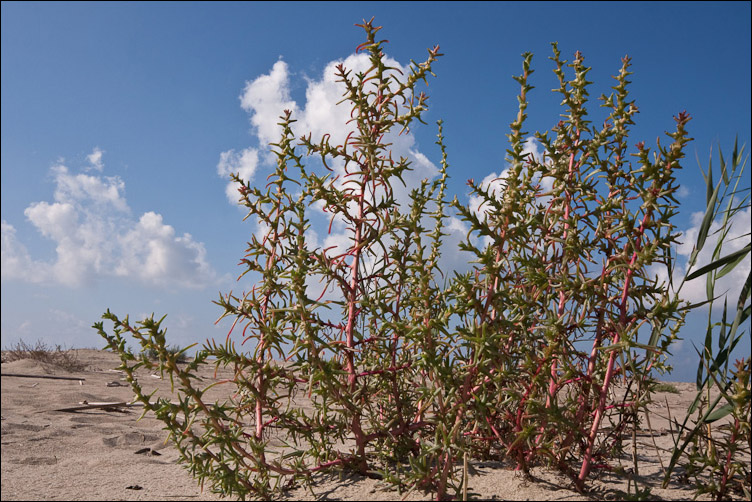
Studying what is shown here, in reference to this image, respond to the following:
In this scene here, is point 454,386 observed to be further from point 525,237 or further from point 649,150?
point 649,150

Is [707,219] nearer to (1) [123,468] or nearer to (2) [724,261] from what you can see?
(2) [724,261]

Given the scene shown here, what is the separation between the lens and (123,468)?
3.42 meters

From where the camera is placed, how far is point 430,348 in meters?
2.14

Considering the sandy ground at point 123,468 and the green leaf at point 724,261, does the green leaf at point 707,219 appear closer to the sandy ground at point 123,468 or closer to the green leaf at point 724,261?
the green leaf at point 724,261

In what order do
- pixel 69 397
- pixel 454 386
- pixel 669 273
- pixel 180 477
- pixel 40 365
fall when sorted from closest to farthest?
pixel 454 386 < pixel 669 273 < pixel 180 477 < pixel 69 397 < pixel 40 365

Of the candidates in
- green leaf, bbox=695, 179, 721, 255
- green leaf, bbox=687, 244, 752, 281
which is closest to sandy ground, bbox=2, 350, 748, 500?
green leaf, bbox=687, 244, 752, 281

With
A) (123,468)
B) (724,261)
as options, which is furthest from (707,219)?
(123,468)

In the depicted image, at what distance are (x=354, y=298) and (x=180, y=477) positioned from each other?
5.26ft

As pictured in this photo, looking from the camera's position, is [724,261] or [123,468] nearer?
[724,261]

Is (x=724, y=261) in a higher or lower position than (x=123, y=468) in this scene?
higher

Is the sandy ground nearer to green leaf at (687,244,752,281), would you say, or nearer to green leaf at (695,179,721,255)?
green leaf at (687,244,752,281)

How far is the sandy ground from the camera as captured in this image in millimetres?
2502

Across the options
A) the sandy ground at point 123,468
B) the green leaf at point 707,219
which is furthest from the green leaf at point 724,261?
the sandy ground at point 123,468

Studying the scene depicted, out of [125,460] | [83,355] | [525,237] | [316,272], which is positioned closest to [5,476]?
[125,460]
